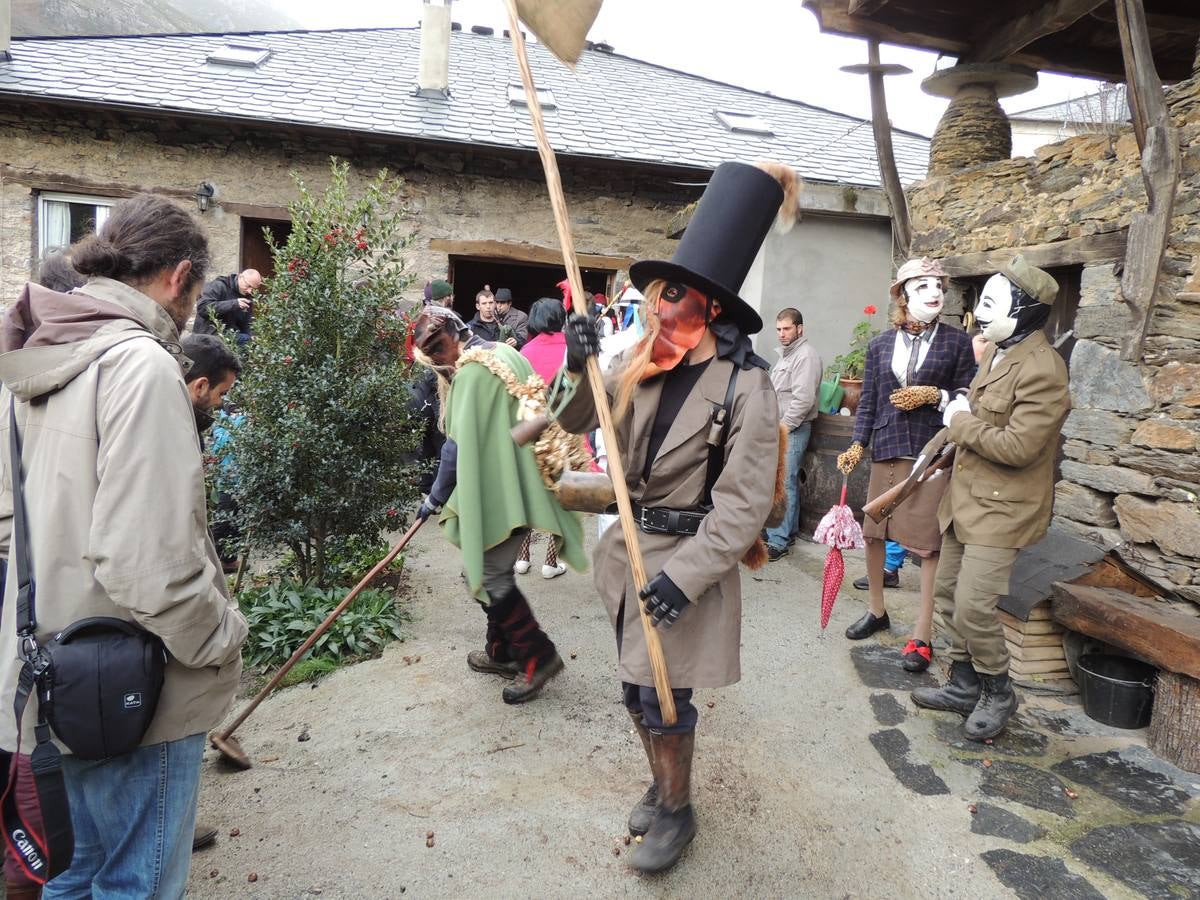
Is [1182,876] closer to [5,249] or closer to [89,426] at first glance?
[89,426]

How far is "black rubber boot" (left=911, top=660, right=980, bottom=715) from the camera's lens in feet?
12.3

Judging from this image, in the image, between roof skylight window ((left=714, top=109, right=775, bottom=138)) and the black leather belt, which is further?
roof skylight window ((left=714, top=109, right=775, bottom=138))

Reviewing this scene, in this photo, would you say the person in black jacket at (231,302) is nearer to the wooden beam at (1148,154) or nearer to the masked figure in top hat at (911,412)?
the masked figure in top hat at (911,412)

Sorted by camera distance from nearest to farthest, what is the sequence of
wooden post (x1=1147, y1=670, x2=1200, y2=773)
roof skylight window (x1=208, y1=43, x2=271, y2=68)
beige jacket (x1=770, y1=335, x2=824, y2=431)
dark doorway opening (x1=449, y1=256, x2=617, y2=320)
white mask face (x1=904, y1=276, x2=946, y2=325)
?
wooden post (x1=1147, y1=670, x2=1200, y2=773)
white mask face (x1=904, y1=276, x2=946, y2=325)
beige jacket (x1=770, y1=335, x2=824, y2=431)
roof skylight window (x1=208, y1=43, x2=271, y2=68)
dark doorway opening (x1=449, y1=256, x2=617, y2=320)

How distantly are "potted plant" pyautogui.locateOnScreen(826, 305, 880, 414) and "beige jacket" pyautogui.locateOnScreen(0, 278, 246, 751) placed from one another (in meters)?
5.59

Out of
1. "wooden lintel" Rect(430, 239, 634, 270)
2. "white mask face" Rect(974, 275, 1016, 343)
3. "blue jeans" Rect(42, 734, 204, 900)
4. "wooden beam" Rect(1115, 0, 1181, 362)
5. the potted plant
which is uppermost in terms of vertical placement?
"wooden beam" Rect(1115, 0, 1181, 362)

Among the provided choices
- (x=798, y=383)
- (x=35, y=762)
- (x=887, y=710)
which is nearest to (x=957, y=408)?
(x=887, y=710)

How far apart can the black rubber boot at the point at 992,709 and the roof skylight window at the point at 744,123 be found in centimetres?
1007

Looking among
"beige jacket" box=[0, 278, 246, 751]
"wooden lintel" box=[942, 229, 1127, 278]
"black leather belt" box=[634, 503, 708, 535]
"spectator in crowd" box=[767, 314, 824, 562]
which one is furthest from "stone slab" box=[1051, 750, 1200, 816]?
"beige jacket" box=[0, 278, 246, 751]

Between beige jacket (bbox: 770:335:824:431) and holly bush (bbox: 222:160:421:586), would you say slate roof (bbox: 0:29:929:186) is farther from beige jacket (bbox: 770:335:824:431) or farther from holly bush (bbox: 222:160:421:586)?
holly bush (bbox: 222:160:421:586)

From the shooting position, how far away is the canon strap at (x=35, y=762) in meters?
1.61

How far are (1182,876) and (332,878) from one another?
112 inches

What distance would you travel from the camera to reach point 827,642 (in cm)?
470

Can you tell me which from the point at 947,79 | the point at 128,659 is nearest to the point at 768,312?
the point at 947,79
